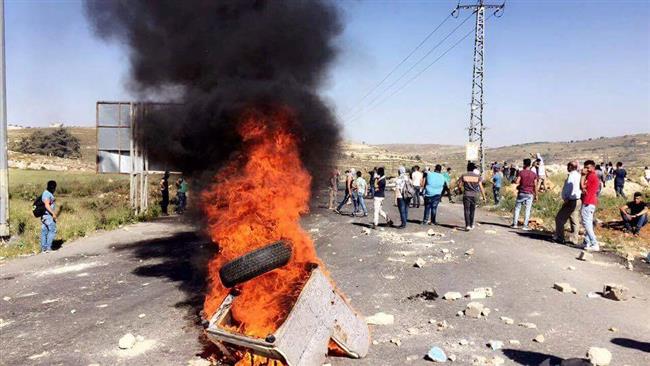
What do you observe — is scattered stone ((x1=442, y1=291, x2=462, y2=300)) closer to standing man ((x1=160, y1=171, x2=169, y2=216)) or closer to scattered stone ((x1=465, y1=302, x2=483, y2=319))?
scattered stone ((x1=465, y1=302, x2=483, y2=319))

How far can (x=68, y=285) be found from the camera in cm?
917

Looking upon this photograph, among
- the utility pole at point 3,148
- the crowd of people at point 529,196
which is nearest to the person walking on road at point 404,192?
the crowd of people at point 529,196

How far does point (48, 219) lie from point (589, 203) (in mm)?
13126

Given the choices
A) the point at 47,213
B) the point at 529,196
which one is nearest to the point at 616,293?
the point at 529,196

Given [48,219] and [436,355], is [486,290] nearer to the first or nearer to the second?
[436,355]

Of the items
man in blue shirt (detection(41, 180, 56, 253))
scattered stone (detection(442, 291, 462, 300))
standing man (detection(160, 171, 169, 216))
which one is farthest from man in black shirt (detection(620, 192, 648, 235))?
standing man (detection(160, 171, 169, 216))

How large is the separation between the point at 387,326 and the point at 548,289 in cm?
325

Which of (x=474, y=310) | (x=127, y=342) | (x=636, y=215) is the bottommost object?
(x=127, y=342)

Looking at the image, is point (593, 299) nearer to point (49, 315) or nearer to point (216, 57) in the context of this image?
point (216, 57)

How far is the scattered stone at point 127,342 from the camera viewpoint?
5.91 m

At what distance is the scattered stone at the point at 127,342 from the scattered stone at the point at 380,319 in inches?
121

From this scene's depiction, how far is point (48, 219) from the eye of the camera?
1213 cm

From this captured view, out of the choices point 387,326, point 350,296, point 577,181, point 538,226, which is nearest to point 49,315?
point 350,296

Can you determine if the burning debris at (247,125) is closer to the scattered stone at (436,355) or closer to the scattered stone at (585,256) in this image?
the scattered stone at (436,355)
